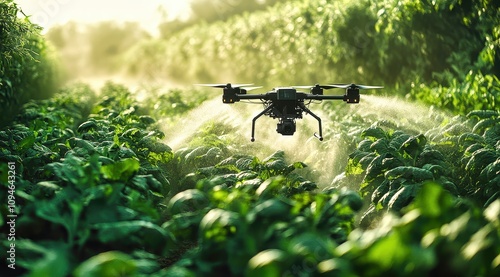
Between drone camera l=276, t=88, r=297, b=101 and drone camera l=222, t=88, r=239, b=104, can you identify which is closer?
drone camera l=276, t=88, r=297, b=101

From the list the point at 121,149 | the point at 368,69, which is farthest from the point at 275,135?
the point at 368,69

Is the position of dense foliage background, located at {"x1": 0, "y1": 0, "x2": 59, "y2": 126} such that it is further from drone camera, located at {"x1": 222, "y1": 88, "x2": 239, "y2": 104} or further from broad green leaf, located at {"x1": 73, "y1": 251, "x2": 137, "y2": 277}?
broad green leaf, located at {"x1": 73, "y1": 251, "x2": 137, "y2": 277}

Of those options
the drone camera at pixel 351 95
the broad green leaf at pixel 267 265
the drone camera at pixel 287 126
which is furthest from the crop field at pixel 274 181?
the drone camera at pixel 351 95

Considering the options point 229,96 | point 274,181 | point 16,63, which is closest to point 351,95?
point 229,96

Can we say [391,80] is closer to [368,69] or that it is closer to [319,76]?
[368,69]

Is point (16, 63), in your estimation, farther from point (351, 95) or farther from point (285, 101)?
point (351, 95)

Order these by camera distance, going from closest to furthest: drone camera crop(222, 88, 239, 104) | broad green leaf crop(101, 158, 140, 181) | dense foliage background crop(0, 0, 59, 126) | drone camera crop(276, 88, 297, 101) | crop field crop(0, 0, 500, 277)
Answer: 1. crop field crop(0, 0, 500, 277)
2. broad green leaf crop(101, 158, 140, 181)
3. drone camera crop(276, 88, 297, 101)
4. drone camera crop(222, 88, 239, 104)
5. dense foliage background crop(0, 0, 59, 126)

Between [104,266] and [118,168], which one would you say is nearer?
[104,266]

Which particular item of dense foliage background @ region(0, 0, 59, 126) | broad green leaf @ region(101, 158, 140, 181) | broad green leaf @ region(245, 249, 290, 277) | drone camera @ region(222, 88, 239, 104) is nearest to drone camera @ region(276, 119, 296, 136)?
drone camera @ region(222, 88, 239, 104)

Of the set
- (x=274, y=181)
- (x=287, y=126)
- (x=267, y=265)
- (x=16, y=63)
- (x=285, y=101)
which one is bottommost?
(x=267, y=265)
